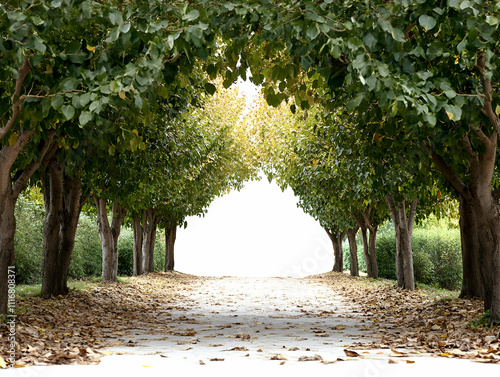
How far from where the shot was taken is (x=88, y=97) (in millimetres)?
6027

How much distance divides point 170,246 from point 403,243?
20342mm

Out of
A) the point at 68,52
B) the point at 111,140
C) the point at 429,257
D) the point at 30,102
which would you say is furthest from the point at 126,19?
the point at 429,257

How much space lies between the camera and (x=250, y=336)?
879 cm

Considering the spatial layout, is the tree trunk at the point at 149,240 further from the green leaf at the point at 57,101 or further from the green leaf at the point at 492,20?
the green leaf at the point at 492,20

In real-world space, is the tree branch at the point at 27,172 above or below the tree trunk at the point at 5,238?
above

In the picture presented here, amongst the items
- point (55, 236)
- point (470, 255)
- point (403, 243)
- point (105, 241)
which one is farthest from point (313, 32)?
point (105, 241)

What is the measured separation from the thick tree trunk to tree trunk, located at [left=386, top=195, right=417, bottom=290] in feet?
45.3

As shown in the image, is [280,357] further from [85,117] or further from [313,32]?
[313,32]

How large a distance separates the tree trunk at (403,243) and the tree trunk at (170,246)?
18.9 meters

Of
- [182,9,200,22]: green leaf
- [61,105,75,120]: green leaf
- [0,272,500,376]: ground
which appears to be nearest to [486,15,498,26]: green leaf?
[182,9,200,22]: green leaf

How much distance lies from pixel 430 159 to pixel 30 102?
287 inches

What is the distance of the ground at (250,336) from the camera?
600cm

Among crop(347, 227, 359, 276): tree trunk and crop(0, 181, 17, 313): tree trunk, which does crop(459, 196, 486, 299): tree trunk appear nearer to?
crop(0, 181, 17, 313): tree trunk

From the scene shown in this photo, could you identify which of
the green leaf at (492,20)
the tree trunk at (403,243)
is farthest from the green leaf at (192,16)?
the tree trunk at (403,243)
